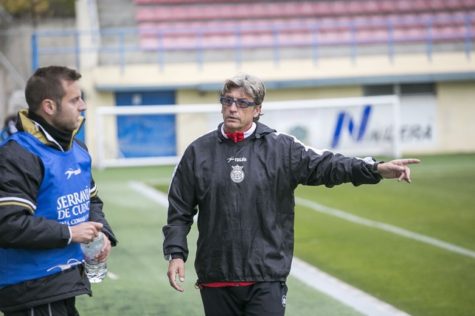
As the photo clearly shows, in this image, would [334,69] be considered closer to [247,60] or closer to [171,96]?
[247,60]

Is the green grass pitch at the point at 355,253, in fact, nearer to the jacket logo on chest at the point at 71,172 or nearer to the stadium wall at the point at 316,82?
the jacket logo on chest at the point at 71,172

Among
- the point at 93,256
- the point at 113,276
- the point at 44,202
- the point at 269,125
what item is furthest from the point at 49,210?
the point at 269,125

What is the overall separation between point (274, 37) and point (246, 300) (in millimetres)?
24517

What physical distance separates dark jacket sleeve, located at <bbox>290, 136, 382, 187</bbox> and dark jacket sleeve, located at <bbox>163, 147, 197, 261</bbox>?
0.58 m

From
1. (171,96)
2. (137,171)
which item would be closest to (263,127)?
(137,171)

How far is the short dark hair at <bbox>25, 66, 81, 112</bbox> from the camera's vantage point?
4.86 meters

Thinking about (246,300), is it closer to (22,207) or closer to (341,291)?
(22,207)

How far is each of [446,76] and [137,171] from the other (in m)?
10.1

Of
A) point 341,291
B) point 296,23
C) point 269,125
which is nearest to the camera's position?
point 341,291

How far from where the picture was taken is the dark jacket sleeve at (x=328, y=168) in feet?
17.3

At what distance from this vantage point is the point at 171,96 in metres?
27.7

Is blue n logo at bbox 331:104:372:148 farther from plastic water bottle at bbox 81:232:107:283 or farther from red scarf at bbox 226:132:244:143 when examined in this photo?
plastic water bottle at bbox 81:232:107:283

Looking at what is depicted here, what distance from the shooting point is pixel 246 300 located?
532 cm

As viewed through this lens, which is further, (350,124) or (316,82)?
(316,82)
